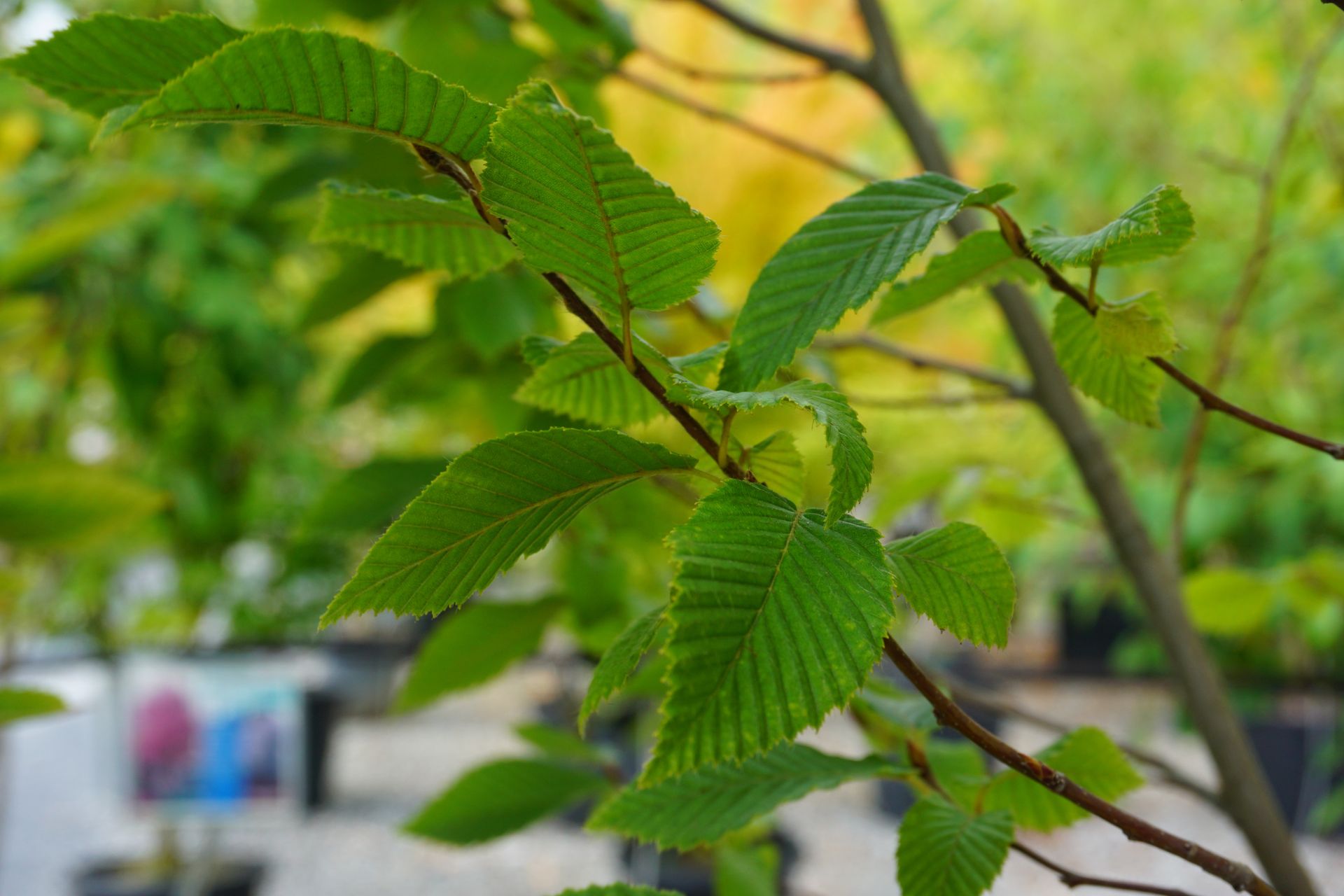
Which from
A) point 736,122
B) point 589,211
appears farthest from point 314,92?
point 736,122

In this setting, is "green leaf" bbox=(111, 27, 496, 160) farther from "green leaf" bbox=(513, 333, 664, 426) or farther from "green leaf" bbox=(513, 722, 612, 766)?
"green leaf" bbox=(513, 722, 612, 766)

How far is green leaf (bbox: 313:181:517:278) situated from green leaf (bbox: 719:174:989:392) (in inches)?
1.8

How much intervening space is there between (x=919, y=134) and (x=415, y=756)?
1993 mm

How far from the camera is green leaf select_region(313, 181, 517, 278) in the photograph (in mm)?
179

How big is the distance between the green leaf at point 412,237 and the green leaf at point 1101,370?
97 millimetres

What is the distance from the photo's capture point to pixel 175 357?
1235mm

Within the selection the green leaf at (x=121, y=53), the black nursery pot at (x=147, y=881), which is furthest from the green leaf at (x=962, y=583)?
the black nursery pot at (x=147, y=881)

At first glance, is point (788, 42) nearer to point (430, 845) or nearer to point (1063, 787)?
point (1063, 787)

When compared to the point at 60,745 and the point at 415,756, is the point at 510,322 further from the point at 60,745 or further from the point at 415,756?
the point at 60,745

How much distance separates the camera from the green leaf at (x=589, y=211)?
12cm

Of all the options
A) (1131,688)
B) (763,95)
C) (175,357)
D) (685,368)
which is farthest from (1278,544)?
(685,368)

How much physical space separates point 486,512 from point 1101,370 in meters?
0.12

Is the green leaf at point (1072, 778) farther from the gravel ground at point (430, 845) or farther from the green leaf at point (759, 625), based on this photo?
the gravel ground at point (430, 845)

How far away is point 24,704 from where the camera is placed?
1.03 feet
